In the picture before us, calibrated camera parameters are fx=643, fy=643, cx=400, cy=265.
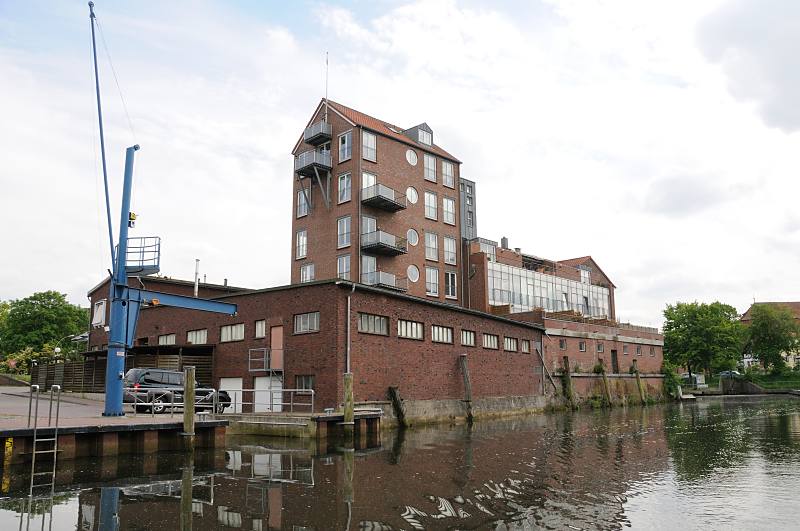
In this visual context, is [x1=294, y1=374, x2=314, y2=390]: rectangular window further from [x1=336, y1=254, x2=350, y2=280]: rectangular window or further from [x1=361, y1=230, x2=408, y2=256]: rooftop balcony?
[x1=361, y1=230, x2=408, y2=256]: rooftop balcony

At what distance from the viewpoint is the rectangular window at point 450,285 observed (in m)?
50.3

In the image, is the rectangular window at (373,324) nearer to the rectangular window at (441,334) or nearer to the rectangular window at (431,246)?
the rectangular window at (441,334)

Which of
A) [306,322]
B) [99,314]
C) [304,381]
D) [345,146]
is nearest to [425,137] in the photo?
[345,146]

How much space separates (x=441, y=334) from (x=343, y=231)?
1394cm

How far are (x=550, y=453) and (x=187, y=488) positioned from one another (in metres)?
11.0

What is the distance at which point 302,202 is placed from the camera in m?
48.8

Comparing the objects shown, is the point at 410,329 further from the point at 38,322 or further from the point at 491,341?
the point at 38,322

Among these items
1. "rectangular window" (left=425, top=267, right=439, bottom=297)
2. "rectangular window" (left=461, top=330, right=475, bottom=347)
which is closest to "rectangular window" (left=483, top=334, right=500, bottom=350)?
"rectangular window" (left=461, top=330, right=475, bottom=347)

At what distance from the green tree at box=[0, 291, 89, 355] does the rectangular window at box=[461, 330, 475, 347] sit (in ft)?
159

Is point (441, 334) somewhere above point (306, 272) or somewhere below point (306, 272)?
below

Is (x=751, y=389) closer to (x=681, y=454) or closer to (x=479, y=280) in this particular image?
(x=479, y=280)

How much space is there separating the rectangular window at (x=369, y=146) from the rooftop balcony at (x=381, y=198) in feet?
7.44

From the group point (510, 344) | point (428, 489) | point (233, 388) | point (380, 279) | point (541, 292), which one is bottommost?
point (428, 489)

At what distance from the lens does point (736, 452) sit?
65.1 ft
